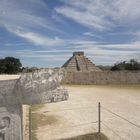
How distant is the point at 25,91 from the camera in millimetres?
2104

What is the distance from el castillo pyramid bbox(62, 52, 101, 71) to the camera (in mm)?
29234

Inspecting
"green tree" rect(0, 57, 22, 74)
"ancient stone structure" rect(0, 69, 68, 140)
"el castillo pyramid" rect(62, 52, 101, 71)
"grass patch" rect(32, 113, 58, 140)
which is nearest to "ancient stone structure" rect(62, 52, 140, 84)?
"el castillo pyramid" rect(62, 52, 101, 71)

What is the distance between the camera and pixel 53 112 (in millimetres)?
9062

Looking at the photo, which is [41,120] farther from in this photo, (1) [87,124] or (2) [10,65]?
(2) [10,65]

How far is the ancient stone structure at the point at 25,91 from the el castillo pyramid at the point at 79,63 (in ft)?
85.8

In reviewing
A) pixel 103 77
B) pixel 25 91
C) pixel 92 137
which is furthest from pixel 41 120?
pixel 103 77

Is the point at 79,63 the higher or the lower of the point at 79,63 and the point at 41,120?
the higher

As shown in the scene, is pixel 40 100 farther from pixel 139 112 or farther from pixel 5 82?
pixel 139 112

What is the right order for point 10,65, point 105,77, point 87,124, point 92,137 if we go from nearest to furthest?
point 92,137 < point 87,124 < point 105,77 < point 10,65

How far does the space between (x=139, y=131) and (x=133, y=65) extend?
31349 millimetres

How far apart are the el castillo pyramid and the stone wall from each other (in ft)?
21.9

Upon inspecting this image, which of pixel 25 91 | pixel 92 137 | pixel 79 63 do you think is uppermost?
pixel 79 63

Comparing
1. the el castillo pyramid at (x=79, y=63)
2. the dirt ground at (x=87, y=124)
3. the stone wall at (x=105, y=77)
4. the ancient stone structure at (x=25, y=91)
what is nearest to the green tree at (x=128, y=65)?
the el castillo pyramid at (x=79, y=63)

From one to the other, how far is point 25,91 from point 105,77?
1988cm
